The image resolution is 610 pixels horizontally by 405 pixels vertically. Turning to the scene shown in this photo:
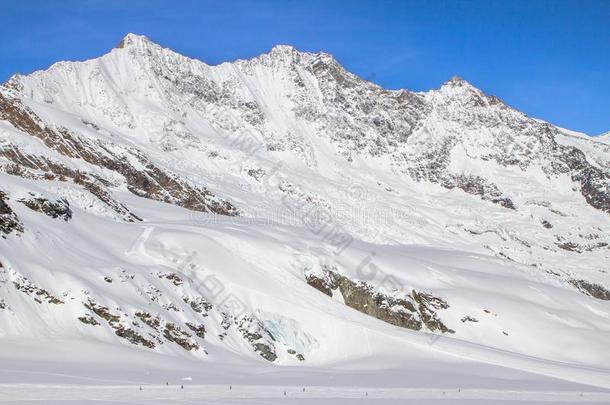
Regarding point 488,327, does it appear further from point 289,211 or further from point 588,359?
point 289,211

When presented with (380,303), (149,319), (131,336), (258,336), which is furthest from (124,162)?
(131,336)

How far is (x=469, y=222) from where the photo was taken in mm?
177125

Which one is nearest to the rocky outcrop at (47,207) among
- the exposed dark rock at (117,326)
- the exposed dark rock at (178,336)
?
the exposed dark rock at (117,326)

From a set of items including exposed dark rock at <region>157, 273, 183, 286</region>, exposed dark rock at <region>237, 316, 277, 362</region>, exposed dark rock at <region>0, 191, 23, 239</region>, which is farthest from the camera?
exposed dark rock at <region>157, 273, 183, 286</region>

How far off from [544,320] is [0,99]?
322ft

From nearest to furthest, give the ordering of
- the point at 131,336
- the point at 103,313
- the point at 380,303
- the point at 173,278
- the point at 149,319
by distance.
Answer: the point at 131,336, the point at 103,313, the point at 149,319, the point at 173,278, the point at 380,303

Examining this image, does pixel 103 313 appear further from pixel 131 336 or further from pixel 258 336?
pixel 258 336

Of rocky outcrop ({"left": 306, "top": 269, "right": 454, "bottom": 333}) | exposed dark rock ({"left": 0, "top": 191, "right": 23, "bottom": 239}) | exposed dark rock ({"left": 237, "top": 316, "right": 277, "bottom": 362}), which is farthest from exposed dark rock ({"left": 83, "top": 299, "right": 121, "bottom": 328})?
rocky outcrop ({"left": 306, "top": 269, "right": 454, "bottom": 333})

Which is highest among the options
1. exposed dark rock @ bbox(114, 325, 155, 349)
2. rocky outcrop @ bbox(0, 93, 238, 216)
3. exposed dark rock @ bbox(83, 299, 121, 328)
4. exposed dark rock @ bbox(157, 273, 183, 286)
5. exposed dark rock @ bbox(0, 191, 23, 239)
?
rocky outcrop @ bbox(0, 93, 238, 216)

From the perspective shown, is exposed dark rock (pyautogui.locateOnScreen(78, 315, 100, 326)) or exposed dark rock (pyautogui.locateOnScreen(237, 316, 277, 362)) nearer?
exposed dark rock (pyautogui.locateOnScreen(78, 315, 100, 326))

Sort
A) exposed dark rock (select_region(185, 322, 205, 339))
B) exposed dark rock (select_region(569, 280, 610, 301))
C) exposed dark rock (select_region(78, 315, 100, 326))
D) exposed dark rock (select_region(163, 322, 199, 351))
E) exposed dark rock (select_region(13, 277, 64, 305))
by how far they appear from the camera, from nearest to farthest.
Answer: exposed dark rock (select_region(13, 277, 64, 305)) < exposed dark rock (select_region(78, 315, 100, 326)) < exposed dark rock (select_region(163, 322, 199, 351)) < exposed dark rock (select_region(185, 322, 205, 339)) < exposed dark rock (select_region(569, 280, 610, 301))

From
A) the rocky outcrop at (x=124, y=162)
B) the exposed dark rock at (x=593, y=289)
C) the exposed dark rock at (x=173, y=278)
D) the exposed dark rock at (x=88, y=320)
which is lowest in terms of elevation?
the exposed dark rock at (x=88, y=320)

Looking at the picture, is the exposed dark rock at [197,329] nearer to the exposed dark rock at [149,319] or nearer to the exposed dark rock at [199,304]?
the exposed dark rock at [199,304]

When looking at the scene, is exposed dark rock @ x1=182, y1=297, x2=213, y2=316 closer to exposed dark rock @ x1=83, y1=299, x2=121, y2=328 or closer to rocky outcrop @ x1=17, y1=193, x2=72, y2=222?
exposed dark rock @ x1=83, y1=299, x2=121, y2=328
